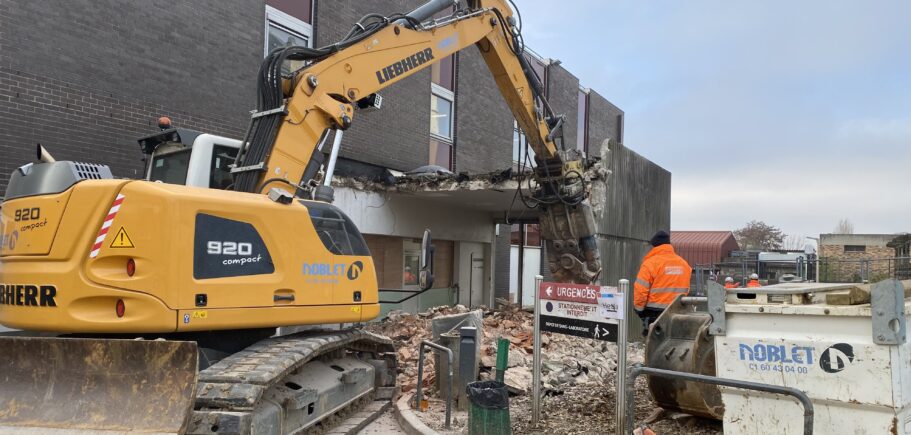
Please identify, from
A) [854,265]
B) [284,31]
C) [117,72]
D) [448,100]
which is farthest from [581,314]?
[854,265]

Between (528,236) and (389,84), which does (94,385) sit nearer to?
(389,84)

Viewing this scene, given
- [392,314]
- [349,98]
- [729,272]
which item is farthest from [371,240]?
[729,272]

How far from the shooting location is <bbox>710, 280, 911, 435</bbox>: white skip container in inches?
147

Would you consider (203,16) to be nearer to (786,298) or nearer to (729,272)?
(786,298)

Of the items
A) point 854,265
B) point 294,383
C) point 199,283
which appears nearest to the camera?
point 199,283

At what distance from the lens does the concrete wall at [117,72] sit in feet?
28.7

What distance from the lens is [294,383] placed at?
562cm

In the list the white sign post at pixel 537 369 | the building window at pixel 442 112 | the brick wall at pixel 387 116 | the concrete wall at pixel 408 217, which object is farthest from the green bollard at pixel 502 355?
the building window at pixel 442 112

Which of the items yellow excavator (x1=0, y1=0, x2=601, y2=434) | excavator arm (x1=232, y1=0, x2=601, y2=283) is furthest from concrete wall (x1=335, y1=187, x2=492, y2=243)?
yellow excavator (x1=0, y1=0, x2=601, y2=434)

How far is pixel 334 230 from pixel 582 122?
858 inches

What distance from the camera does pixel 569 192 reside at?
1066 cm

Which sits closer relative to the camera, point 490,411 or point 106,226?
point 106,226

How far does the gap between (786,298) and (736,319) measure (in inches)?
14.3

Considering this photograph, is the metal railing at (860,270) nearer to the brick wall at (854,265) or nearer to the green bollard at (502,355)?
the brick wall at (854,265)
